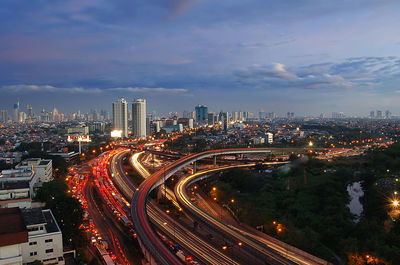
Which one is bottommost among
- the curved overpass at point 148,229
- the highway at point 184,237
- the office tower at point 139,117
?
the highway at point 184,237

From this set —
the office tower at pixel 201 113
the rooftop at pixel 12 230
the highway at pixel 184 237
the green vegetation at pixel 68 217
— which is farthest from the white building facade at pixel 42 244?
the office tower at pixel 201 113

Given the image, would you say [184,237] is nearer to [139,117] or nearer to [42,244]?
[42,244]

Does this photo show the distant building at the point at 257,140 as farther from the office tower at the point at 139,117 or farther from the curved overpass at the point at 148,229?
the curved overpass at the point at 148,229

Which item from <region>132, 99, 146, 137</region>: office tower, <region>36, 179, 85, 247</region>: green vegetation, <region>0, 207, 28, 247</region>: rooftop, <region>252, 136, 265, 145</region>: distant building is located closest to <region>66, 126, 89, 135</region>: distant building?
<region>132, 99, 146, 137</region>: office tower

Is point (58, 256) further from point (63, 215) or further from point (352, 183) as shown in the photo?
point (352, 183)

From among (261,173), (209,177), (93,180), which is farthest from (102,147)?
(261,173)
